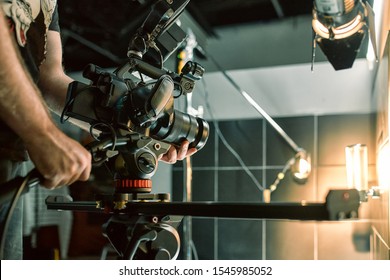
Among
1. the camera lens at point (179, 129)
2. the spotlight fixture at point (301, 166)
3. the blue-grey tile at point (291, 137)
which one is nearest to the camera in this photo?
→ the camera lens at point (179, 129)

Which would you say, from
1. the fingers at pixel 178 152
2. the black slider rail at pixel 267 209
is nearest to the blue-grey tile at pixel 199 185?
the fingers at pixel 178 152

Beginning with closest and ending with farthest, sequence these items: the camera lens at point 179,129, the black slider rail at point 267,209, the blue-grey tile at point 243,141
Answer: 1. the black slider rail at point 267,209
2. the camera lens at point 179,129
3. the blue-grey tile at point 243,141

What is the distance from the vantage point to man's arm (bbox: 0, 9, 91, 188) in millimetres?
618

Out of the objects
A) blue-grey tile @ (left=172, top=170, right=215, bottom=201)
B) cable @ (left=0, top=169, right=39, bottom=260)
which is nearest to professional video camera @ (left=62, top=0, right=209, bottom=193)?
cable @ (left=0, top=169, right=39, bottom=260)

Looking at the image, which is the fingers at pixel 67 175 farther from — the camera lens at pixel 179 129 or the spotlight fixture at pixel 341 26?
the spotlight fixture at pixel 341 26

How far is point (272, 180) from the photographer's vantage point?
2584 mm

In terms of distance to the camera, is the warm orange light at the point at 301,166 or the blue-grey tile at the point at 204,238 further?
the blue-grey tile at the point at 204,238

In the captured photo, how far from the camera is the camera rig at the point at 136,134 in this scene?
69 centimetres

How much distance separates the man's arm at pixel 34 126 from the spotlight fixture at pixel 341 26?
0.80m

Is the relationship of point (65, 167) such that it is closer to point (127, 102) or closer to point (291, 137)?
point (127, 102)

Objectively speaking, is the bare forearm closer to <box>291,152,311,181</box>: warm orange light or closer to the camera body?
the camera body

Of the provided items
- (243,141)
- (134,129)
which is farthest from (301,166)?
(134,129)

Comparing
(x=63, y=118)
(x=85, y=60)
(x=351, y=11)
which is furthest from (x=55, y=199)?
(x=85, y=60)
